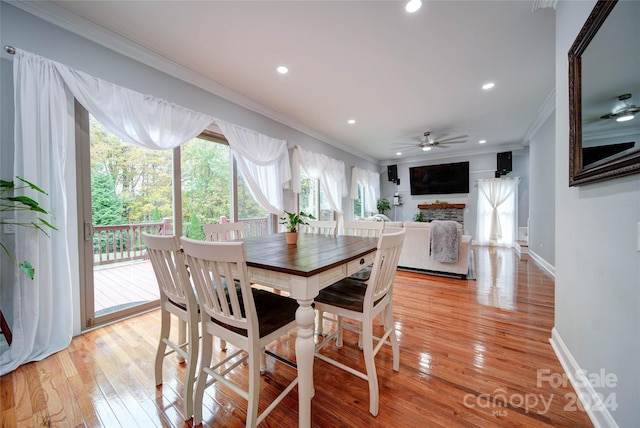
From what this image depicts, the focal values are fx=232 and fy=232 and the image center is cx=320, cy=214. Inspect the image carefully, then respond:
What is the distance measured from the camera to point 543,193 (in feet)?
13.4

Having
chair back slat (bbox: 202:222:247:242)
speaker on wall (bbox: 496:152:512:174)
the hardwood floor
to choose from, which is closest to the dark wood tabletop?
chair back slat (bbox: 202:222:247:242)

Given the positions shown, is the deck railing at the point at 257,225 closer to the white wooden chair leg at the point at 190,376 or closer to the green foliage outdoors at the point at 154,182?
the green foliage outdoors at the point at 154,182

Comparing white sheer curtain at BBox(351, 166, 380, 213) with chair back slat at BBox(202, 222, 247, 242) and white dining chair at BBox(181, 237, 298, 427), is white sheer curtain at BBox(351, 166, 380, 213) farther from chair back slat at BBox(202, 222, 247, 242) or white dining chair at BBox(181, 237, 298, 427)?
white dining chair at BBox(181, 237, 298, 427)

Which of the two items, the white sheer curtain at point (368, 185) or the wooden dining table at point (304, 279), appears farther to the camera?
the white sheer curtain at point (368, 185)

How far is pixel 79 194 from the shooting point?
2.05 meters

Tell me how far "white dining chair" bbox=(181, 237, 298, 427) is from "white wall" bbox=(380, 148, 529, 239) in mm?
6950

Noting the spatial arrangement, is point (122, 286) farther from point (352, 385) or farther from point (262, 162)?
point (352, 385)

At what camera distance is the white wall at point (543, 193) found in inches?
143

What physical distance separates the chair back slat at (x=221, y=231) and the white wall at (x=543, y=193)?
14.3 feet

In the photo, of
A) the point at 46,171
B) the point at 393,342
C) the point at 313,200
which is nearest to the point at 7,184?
the point at 46,171

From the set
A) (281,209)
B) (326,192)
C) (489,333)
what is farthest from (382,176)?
(489,333)

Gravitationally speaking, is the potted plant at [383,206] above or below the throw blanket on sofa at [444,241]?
above

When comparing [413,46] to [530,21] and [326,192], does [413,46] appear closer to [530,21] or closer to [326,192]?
[530,21]

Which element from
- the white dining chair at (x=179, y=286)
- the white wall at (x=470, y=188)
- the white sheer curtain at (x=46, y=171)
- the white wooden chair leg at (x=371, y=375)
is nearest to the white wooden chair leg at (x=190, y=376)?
the white dining chair at (x=179, y=286)
